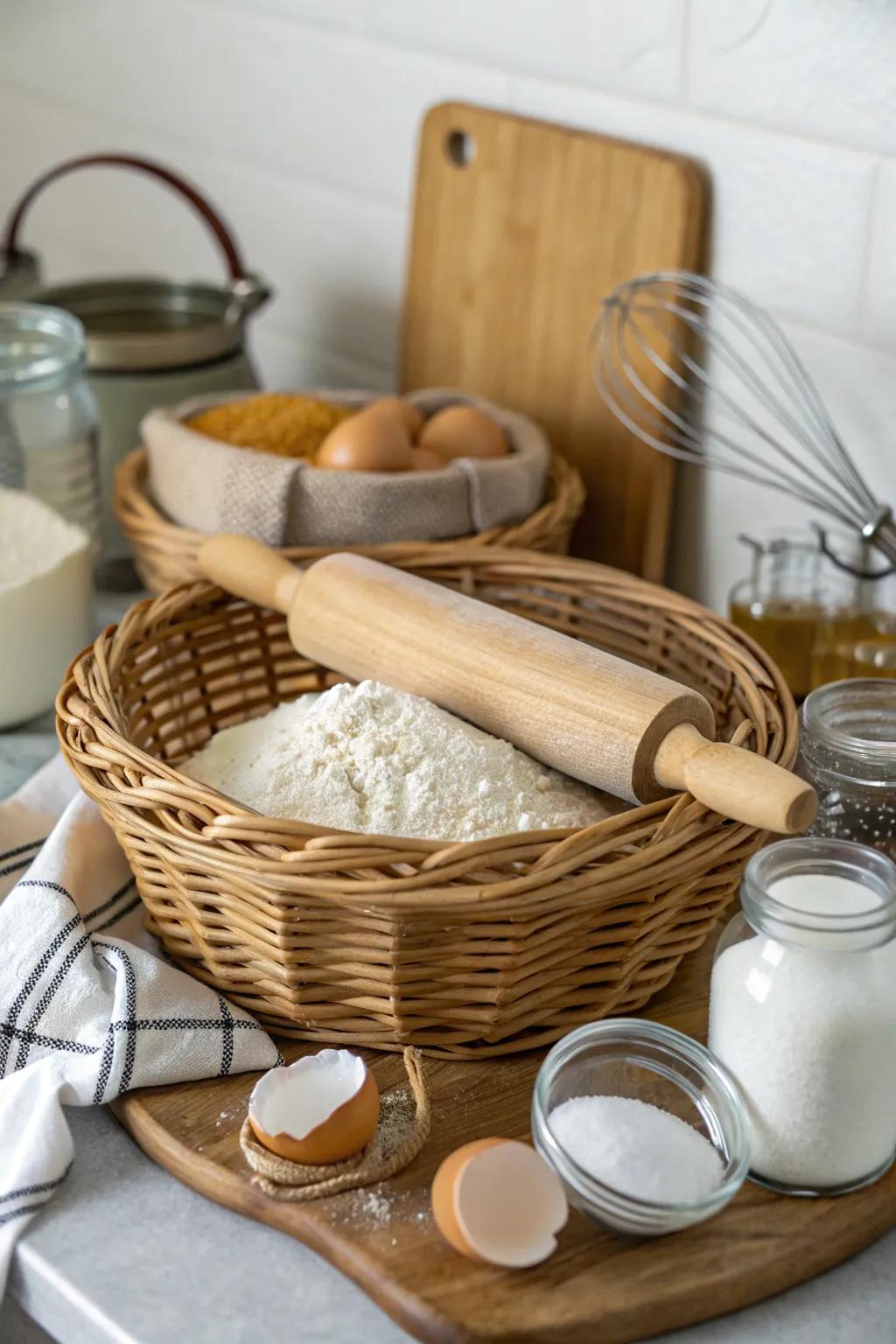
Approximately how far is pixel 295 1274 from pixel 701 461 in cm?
60

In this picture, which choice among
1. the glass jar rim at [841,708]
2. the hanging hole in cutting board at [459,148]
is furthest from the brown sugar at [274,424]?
the glass jar rim at [841,708]

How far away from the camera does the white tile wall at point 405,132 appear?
35.2 inches

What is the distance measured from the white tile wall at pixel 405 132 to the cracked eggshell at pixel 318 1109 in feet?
1.71

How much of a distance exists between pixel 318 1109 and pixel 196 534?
0.42 m

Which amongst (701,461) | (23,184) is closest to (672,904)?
(701,461)

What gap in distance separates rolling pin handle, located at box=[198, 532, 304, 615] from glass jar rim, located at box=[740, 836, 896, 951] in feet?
1.07

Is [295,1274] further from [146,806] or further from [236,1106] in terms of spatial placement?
[146,806]

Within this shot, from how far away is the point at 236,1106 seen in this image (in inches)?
25.6

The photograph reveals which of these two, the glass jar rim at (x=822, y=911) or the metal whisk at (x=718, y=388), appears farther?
the metal whisk at (x=718, y=388)

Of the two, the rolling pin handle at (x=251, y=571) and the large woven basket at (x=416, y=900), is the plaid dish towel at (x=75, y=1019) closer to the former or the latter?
the large woven basket at (x=416, y=900)

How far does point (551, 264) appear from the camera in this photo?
1.06 m

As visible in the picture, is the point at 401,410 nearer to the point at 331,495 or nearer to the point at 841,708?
the point at 331,495

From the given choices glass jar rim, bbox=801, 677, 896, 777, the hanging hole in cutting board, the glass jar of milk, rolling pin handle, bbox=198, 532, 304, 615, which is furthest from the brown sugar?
the glass jar of milk

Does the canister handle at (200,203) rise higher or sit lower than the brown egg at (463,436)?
higher
